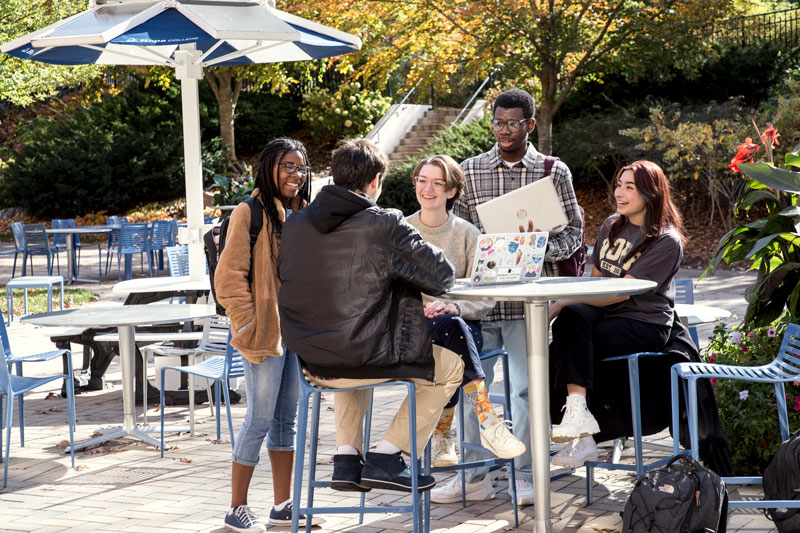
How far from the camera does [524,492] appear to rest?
472 centimetres

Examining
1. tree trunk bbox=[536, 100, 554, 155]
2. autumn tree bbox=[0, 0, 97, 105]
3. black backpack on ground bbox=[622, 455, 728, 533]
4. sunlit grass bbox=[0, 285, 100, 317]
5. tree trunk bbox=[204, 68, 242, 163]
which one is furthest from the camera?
tree trunk bbox=[204, 68, 242, 163]

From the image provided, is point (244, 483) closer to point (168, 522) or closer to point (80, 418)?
point (168, 522)

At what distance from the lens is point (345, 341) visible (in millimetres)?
3531

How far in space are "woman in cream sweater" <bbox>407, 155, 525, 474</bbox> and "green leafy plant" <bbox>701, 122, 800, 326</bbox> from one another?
1.47m

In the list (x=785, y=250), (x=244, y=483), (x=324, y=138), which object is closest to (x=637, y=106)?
(x=324, y=138)

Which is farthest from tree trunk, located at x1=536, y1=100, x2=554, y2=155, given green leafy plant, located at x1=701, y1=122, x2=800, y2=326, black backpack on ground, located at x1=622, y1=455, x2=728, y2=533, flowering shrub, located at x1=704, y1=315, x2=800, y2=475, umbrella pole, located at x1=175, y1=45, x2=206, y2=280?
black backpack on ground, located at x1=622, y1=455, x2=728, y2=533

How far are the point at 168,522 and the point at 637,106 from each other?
17374 mm

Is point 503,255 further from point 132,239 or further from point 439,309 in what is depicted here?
point 132,239

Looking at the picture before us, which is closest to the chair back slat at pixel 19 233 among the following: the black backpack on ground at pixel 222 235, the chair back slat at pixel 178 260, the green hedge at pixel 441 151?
the green hedge at pixel 441 151

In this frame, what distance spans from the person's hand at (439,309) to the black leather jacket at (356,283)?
0.55 metres

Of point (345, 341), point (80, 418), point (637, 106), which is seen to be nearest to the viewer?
point (345, 341)

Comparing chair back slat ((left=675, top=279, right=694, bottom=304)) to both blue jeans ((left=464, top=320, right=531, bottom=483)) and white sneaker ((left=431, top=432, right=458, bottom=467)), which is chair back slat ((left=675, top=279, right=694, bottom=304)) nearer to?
blue jeans ((left=464, top=320, right=531, bottom=483))

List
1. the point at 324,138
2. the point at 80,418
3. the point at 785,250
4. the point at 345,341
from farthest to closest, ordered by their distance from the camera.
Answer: the point at 324,138 → the point at 80,418 → the point at 785,250 → the point at 345,341

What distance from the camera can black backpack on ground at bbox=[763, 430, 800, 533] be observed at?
4055mm
